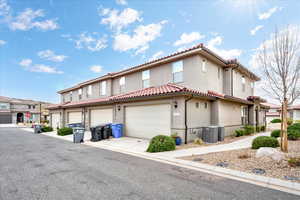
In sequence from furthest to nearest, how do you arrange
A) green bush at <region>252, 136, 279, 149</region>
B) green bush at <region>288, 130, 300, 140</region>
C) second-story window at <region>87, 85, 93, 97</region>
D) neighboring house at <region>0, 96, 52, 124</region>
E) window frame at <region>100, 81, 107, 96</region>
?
neighboring house at <region>0, 96, 52, 124</region> → second-story window at <region>87, 85, 93, 97</region> → window frame at <region>100, 81, 107, 96</region> → green bush at <region>288, 130, 300, 140</region> → green bush at <region>252, 136, 279, 149</region>

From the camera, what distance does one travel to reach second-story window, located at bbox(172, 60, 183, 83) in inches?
437

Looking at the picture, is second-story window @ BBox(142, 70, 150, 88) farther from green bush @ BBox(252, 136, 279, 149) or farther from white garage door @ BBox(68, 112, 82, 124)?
white garage door @ BBox(68, 112, 82, 124)

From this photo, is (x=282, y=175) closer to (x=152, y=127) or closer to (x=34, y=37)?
(x=152, y=127)

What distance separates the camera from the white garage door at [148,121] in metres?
9.95

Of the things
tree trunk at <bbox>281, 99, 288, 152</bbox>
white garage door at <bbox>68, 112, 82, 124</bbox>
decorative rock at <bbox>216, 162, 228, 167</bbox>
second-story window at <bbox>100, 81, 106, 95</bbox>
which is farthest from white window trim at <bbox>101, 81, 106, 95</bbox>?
tree trunk at <bbox>281, 99, 288, 152</bbox>

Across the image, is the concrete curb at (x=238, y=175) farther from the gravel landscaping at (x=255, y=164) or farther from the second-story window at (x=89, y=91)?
the second-story window at (x=89, y=91)

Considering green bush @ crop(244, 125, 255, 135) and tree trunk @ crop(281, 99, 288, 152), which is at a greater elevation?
tree trunk @ crop(281, 99, 288, 152)

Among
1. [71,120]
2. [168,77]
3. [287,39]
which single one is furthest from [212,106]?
[71,120]

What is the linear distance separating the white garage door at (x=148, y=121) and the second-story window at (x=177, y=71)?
2457mm

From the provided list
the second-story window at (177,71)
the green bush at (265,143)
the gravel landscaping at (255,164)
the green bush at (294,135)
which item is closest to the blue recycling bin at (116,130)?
the second-story window at (177,71)

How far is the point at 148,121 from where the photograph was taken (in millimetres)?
10969

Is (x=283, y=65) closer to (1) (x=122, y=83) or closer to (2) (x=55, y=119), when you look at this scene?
(1) (x=122, y=83)

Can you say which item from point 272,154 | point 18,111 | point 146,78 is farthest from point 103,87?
point 18,111

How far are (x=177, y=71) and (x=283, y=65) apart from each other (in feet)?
20.4
